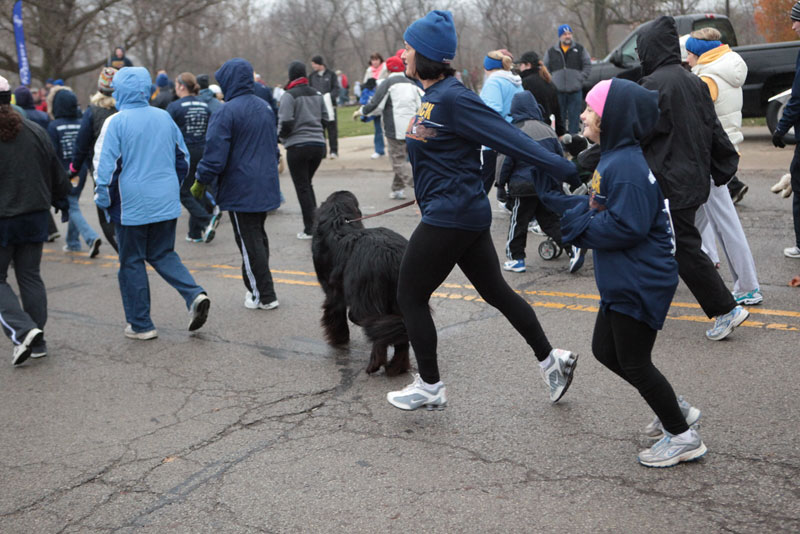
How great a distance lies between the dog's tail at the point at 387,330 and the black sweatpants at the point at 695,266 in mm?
1812

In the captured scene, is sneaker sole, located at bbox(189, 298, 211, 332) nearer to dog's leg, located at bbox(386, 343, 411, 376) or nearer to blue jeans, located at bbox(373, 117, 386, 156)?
dog's leg, located at bbox(386, 343, 411, 376)

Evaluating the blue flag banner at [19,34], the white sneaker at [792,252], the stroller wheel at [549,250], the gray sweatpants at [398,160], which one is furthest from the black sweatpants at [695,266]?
the blue flag banner at [19,34]

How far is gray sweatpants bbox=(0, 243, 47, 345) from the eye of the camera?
5996 mm

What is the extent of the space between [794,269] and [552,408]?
142 inches

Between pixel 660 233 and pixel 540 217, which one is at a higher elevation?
pixel 660 233

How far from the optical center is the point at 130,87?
20.2ft

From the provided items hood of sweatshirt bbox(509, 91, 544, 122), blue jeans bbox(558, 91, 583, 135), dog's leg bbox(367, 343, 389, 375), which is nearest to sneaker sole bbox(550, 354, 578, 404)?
dog's leg bbox(367, 343, 389, 375)

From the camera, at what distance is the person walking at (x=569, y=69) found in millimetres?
14523

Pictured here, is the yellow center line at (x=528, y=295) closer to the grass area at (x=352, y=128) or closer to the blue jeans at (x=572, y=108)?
the blue jeans at (x=572, y=108)

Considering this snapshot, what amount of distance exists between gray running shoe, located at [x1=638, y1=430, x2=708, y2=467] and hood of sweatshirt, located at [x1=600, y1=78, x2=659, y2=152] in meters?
1.33

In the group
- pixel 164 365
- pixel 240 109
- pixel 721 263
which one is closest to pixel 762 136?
pixel 721 263

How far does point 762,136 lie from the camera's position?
15.3m

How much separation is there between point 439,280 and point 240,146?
2.94 metres

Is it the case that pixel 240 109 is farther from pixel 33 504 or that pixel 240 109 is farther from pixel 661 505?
pixel 661 505
